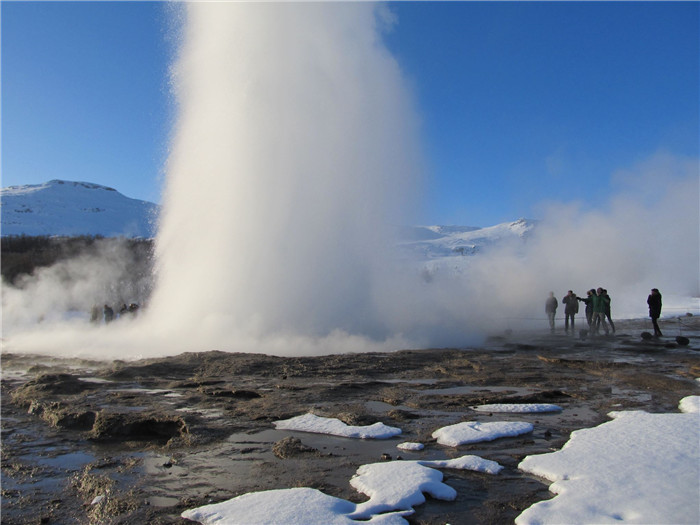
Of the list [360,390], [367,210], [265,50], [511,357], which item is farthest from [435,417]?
[265,50]

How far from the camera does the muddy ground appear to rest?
399 centimetres

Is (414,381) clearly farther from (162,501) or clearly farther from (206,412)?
(162,501)

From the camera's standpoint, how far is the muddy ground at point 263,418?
13.1 ft

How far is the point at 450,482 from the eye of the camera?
4.14 metres

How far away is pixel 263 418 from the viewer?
20.4 feet

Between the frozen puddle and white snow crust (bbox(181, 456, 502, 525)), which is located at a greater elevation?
the frozen puddle

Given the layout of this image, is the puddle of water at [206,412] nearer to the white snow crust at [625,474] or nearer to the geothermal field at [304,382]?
the geothermal field at [304,382]

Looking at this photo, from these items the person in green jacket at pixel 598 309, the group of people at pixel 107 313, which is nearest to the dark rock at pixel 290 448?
the person in green jacket at pixel 598 309

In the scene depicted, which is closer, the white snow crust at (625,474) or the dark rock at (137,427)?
the white snow crust at (625,474)

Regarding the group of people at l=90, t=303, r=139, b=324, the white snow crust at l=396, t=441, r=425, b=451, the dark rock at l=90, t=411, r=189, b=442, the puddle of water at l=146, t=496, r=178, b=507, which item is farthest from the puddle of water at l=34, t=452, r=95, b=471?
the group of people at l=90, t=303, r=139, b=324

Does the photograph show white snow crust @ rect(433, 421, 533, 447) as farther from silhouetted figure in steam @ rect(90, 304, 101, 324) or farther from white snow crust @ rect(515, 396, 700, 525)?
silhouetted figure in steam @ rect(90, 304, 101, 324)

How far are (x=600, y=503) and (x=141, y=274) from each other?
124 feet

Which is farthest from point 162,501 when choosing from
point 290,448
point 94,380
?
point 94,380

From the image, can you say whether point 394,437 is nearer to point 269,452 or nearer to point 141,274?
point 269,452
